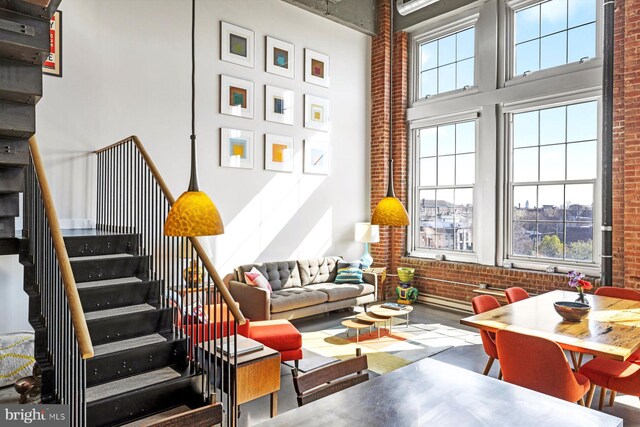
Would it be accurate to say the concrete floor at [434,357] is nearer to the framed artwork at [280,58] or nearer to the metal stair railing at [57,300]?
the metal stair railing at [57,300]

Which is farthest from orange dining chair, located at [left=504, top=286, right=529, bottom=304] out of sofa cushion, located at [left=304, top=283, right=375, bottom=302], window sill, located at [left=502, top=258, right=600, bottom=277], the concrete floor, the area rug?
sofa cushion, located at [left=304, top=283, right=375, bottom=302]

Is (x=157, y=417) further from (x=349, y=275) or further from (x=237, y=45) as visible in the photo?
(x=237, y=45)

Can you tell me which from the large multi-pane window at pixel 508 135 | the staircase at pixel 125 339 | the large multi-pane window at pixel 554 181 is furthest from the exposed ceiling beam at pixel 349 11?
the staircase at pixel 125 339

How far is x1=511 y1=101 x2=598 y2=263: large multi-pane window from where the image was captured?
18.5ft

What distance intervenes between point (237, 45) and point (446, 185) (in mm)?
4006

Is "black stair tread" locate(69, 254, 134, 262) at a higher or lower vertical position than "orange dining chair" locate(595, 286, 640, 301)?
higher

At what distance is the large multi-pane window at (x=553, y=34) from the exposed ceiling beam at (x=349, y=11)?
8.23 ft

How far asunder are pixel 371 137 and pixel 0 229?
5.90 metres

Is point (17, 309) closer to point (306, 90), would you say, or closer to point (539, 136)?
point (306, 90)

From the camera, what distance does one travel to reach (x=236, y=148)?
6.04 m

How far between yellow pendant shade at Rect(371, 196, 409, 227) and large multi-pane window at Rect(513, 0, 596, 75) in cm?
439

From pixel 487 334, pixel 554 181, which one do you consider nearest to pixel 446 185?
pixel 554 181

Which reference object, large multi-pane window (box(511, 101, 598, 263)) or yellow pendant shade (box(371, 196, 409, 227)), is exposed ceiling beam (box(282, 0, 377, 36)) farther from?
yellow pendant shade (box(371, 196, 409, 227))

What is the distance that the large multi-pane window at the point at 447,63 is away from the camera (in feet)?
22.7
